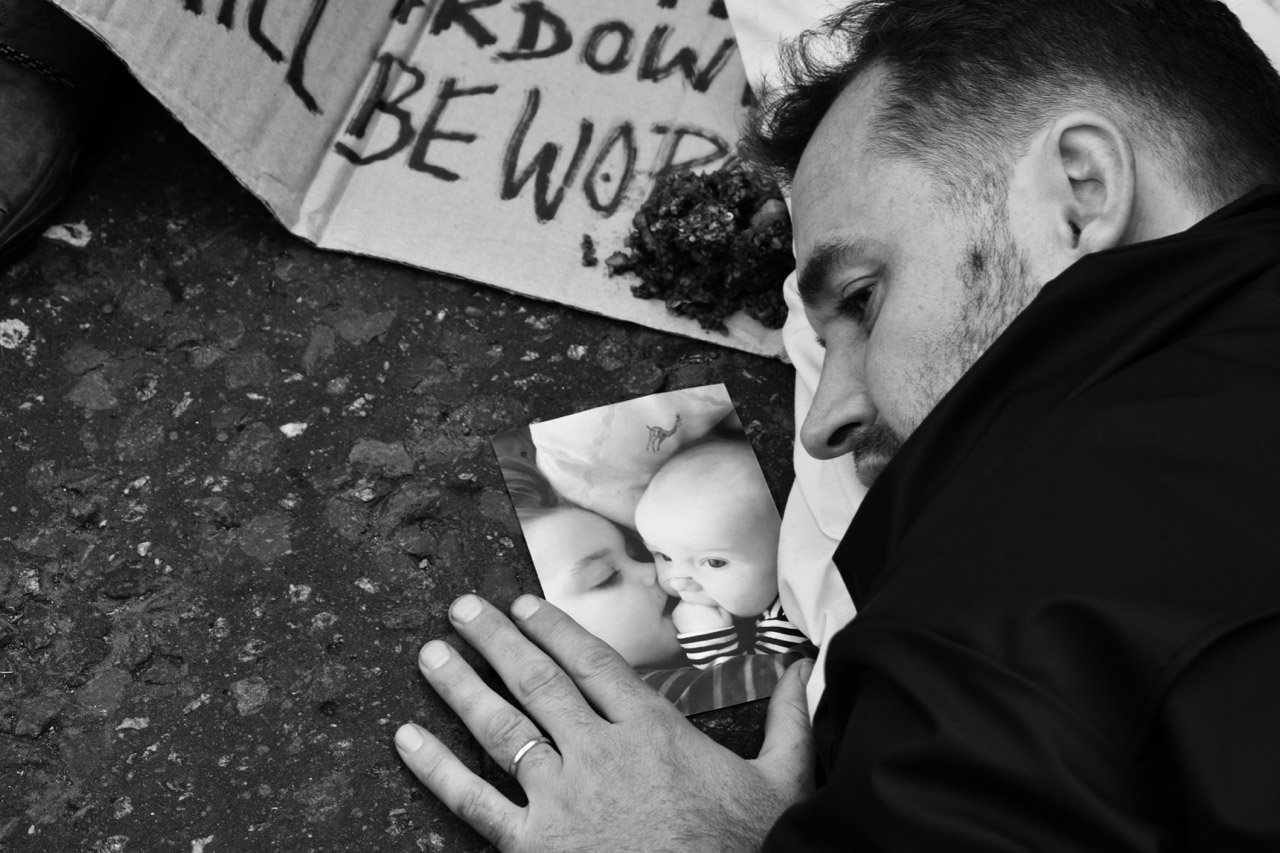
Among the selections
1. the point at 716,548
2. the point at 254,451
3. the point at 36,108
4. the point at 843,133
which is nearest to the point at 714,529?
the point at 716,548

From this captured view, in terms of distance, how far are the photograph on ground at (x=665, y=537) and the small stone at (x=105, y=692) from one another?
0.55 m

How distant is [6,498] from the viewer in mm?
1525

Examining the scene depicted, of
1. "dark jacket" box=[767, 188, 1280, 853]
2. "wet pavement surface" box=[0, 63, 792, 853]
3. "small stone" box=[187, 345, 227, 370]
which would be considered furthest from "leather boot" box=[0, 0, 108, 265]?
"dark jacket" box=[767, 188, 1280, 853]

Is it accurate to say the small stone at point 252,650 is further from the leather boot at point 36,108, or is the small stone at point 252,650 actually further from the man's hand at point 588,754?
the leather boot at point 36,108

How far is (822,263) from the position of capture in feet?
4.30

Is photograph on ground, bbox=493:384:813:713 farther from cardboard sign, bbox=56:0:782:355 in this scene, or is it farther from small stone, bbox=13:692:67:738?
small stone, bbox=13:692:67:738

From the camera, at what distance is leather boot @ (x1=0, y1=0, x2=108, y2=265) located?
1.65 metres

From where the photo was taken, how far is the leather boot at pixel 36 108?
165 centimetres

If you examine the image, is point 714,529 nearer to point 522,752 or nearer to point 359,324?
point 522,752

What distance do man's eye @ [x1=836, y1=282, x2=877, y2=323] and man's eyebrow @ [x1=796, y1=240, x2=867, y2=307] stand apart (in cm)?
3

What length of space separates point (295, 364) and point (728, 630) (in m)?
0.78

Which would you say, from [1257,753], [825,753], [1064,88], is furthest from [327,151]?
[1257,753]

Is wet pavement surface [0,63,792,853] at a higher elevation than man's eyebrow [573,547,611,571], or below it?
below

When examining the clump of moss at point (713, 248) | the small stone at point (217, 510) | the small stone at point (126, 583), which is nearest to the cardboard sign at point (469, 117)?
the clump of moss at point (713, 248)
